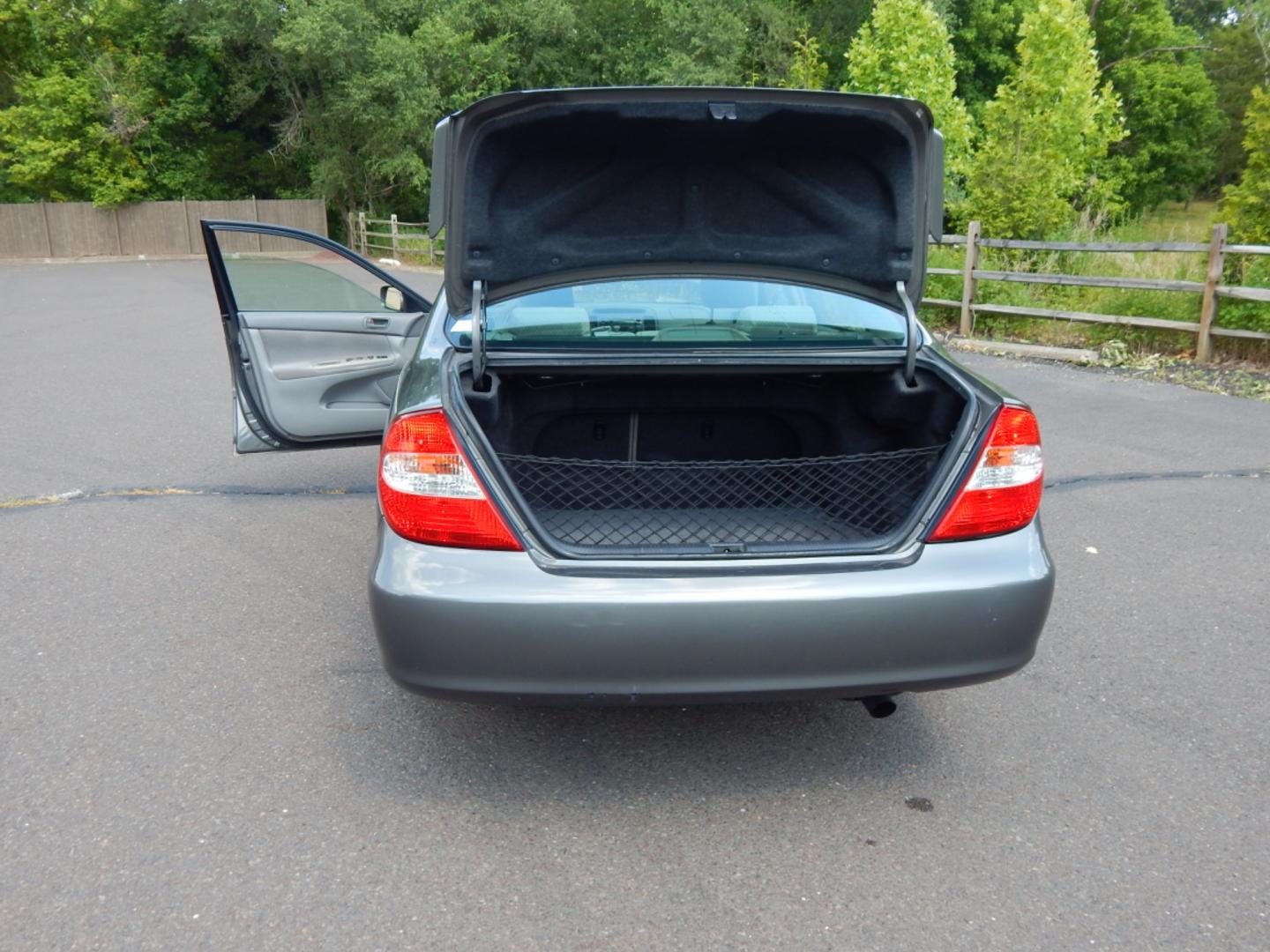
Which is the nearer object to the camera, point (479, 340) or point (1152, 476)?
point (479, 340)

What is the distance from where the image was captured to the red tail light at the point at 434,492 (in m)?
2.58

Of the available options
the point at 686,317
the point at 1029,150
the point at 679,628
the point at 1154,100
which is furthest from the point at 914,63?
the point at 1154,100

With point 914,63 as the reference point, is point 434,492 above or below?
below

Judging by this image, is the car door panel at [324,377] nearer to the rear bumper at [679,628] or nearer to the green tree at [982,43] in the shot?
the rear bumper at [679,628]

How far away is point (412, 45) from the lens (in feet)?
97.1

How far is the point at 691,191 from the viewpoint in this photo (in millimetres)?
3475

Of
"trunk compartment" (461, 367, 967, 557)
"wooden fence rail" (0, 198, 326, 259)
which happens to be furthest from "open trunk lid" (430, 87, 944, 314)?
"wooden fence rail" (0, 198, 326, 259)

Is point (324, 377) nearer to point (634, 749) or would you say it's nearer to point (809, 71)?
point (634, 749)

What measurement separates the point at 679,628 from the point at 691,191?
64.3 inches

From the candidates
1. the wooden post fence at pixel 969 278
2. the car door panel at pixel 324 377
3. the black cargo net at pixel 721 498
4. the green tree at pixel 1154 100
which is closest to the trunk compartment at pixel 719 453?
the black cargo net at pixel 721 498

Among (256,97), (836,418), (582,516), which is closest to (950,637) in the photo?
(582,516)

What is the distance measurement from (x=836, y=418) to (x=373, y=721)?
196 centimetres

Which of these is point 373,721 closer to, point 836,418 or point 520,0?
point 836,418

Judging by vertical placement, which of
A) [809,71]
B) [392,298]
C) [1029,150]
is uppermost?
[809,71]
